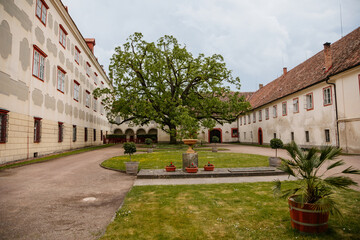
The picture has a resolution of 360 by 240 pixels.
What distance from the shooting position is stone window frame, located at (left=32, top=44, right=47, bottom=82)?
601 inches

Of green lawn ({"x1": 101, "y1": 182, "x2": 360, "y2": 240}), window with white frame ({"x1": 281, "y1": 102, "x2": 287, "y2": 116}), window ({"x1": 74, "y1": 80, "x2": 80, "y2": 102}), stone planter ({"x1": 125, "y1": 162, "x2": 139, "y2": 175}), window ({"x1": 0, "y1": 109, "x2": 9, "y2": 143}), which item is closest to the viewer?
green lawn ({"x1": 101, "y1": 182, "x2": 360, "y2": 240})

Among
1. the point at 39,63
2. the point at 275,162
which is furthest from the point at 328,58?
the point at 39,63

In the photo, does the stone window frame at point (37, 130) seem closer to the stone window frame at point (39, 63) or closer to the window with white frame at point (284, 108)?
the stone window frame at point (39, 63)

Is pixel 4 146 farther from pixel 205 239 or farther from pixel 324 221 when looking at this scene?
pixel 324 221

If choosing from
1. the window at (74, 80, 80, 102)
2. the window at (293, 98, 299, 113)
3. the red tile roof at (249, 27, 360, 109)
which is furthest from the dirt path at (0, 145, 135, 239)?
the window at (293, 98, 299, 113)

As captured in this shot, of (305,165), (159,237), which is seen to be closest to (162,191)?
(159,237)

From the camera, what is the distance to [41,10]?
16344 mm

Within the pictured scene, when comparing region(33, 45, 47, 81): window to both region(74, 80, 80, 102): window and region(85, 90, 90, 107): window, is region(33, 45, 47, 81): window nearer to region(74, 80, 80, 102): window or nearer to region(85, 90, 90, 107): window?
region(74, 80, 80, 102): window

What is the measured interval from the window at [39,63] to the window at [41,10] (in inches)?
93.9

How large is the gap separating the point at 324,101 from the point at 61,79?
2367 centimetres

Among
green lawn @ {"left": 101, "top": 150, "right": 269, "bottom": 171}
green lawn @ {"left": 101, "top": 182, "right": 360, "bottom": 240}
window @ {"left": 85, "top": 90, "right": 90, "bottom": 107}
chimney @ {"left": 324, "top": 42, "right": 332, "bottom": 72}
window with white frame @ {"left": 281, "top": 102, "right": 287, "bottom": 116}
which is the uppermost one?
chimney @ {"left": 324, "top": 42, "right": 332, "bottom": 72}

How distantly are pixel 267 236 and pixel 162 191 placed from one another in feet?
12.7

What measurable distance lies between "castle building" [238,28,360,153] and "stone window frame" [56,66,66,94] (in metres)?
23.0

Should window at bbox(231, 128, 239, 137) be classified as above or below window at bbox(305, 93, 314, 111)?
below
